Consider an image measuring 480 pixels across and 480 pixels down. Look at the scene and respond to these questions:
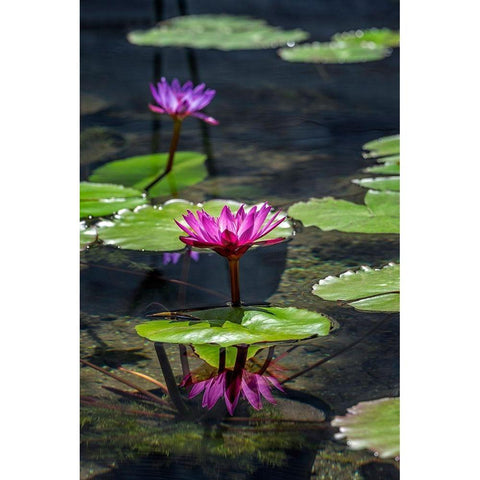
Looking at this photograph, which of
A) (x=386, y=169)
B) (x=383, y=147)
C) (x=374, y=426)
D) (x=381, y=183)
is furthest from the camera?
(x=383, y=147)

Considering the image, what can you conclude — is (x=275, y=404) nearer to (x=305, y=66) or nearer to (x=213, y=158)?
(x=213, y=158)

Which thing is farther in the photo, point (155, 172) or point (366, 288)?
point (155, 172)

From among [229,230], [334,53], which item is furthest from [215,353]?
[334,53]

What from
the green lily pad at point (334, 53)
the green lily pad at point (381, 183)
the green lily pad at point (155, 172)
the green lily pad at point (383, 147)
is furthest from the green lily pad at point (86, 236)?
the green lily pad at point (334, 53)

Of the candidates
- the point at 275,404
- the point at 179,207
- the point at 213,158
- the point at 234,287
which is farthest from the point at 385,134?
the point at 275,404

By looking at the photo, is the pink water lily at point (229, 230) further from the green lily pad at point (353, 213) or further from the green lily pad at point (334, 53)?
the green lily pad at point (334, 53)

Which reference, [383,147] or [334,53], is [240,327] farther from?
[334,53]
